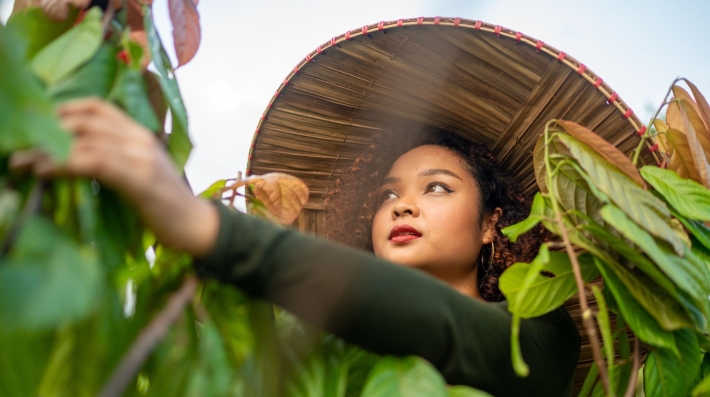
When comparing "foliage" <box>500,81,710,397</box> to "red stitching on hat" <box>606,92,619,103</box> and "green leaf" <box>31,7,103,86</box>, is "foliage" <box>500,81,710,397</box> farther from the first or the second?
"green leaf" <box>31,7,103,86</box>

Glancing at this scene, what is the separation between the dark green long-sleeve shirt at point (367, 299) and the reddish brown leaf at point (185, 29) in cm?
22

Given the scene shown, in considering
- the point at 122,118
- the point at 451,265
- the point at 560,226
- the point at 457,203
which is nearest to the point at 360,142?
the point at 457,203

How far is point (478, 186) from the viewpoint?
4.89ft

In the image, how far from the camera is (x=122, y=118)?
Answer: 0.52 metres

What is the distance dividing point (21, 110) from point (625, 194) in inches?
27.0

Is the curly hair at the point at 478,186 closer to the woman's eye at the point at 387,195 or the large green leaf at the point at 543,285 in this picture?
the woman's eye at the point at 387,195

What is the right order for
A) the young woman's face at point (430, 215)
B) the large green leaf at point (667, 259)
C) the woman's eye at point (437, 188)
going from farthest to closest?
the woman's eye at point (437, 188) < the young woman's face at point (430, 215) < the large green leaf at point (667, 259)

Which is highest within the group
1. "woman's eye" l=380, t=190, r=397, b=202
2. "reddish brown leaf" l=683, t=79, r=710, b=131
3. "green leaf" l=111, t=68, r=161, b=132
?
"reddish brown leaf" l=683, t=79, r=710, b=131

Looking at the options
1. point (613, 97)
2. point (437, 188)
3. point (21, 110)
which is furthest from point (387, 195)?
point (21, 110)

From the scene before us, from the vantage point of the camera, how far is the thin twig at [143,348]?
1.42 feet

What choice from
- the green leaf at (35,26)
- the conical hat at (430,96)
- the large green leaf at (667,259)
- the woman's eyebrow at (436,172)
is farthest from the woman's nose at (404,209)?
the green leaf at (35,26)

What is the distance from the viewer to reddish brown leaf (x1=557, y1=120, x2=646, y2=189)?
834 millimetres

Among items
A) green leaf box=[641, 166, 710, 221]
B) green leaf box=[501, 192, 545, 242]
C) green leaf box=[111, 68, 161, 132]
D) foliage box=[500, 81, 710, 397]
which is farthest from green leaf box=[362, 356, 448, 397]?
green leaf box=[641, 166, 710, 221]

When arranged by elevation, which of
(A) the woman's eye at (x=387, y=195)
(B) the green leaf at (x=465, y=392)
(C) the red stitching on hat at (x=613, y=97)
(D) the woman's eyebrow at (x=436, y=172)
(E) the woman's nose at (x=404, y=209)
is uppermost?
(C) the red stitching on hat at (x=613, y=97)
